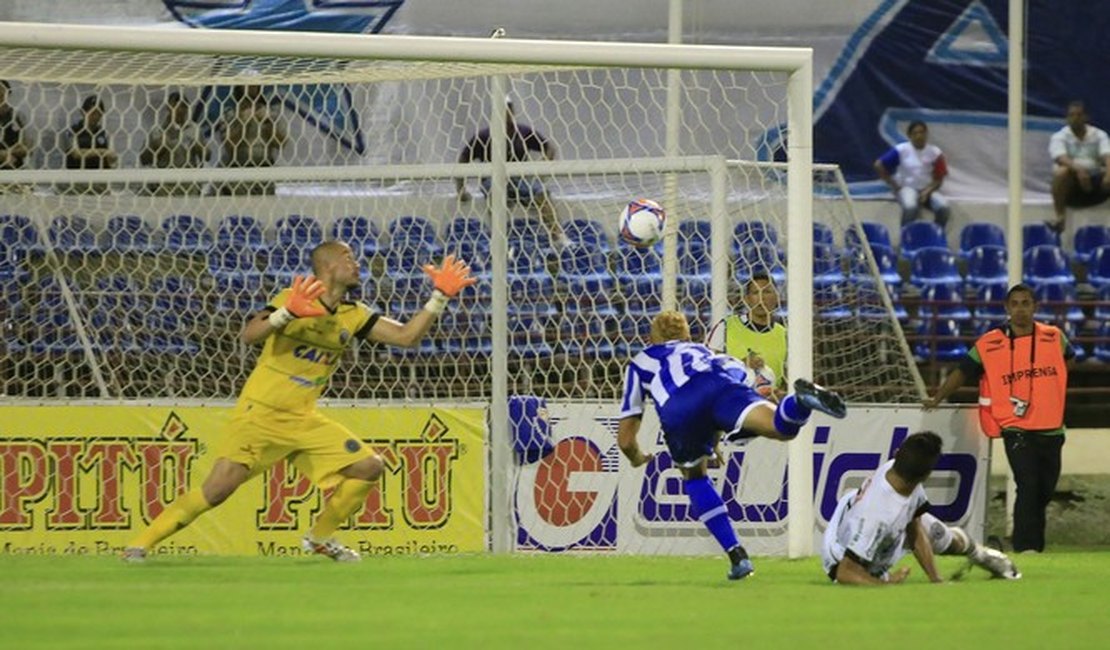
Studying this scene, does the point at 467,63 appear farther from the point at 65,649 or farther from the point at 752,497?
the point at 65,649

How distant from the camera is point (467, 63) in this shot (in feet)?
42.2

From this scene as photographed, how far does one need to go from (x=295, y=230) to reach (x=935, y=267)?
733 cm

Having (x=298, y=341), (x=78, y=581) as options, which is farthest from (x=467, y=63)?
(x=78, y=581)

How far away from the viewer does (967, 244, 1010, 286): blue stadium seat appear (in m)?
20.5

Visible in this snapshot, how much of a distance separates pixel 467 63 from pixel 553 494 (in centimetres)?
316

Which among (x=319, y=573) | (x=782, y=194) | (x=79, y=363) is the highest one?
(x=782, y=194)

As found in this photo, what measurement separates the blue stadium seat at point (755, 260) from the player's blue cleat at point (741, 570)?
147 inches

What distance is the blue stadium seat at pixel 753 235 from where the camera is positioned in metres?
14.7

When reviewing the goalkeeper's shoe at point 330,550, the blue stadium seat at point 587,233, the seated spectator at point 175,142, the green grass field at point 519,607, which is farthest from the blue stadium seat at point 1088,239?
the goalkeeper's shoe at point 330,550

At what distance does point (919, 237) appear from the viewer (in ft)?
68.7

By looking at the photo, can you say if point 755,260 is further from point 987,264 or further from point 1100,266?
point 1100,266

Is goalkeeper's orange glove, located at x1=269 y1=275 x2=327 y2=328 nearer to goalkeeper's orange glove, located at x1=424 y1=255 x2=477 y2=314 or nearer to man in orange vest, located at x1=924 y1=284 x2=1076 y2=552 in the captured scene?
goalkeeper's orange glove, located at x1=424 y1=255 x2=477 y2=314

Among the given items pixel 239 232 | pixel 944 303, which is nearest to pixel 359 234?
pixel 239 232

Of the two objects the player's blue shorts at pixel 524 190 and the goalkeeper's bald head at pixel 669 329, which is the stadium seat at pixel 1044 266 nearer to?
the player's blue shorts at pixel 524 190
